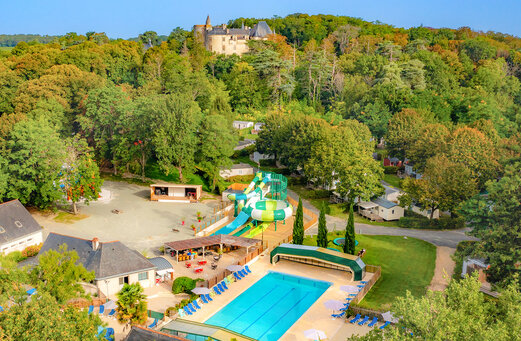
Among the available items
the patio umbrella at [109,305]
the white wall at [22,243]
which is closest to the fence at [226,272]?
the patio umbrella at [109,305]

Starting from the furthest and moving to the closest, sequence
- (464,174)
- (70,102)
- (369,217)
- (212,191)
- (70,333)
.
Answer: (70,102) < (212,191) < (369,217) < (464,174) < (70,333)

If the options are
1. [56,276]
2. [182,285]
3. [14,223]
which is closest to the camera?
[56,276]

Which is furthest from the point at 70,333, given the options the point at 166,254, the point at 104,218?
the point at 104,218

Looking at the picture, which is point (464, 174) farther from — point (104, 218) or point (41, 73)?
point (41, 73)

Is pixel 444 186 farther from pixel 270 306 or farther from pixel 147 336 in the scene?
pixel 147 336

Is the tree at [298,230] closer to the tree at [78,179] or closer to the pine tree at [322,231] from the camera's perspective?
the pine tree at [322,231]

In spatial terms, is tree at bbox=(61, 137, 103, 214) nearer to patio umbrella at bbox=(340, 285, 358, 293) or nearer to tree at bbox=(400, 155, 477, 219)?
patio umbrella at bbox=(340, 285, 358, 293)

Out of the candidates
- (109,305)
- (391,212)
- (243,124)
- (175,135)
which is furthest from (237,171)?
(109,305)
